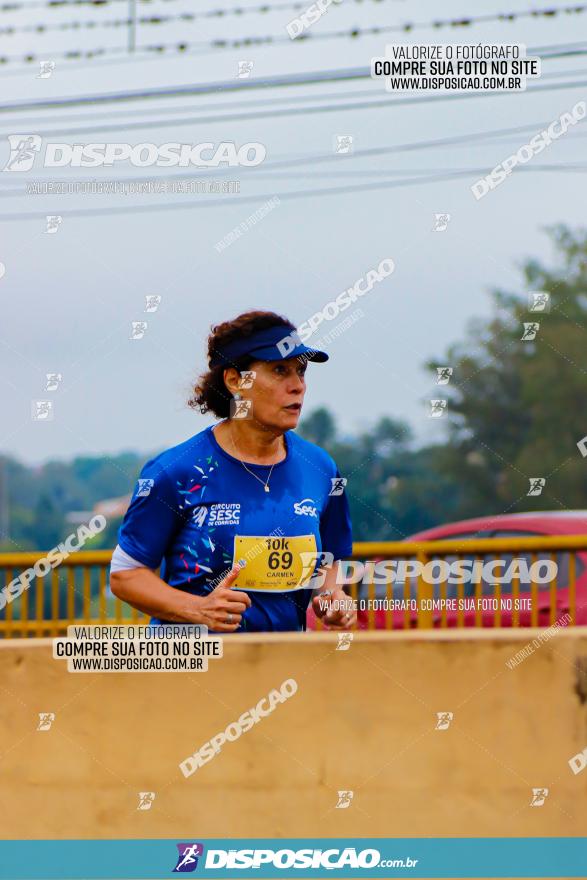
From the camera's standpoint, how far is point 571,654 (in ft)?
15.5

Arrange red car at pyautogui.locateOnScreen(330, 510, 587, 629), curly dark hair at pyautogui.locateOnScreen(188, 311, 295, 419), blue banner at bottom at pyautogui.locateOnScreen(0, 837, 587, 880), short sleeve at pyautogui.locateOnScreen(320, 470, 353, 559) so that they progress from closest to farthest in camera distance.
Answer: blue banner at bottom at pyautogui.locateOnScreen(0, 837, 587, 880) → curly dark hair at pyautogui.locateOnScreen(188, 311, 295, 419) → short sleeve at pyautogui.locateOnScreen(320, 470, 353, 559) → red car at pyautogui.locateOnScreen(330, 510, 587, 629)

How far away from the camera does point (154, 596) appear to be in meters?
5.00

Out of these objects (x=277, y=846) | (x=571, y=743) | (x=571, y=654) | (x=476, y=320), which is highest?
(x=476, y=320)

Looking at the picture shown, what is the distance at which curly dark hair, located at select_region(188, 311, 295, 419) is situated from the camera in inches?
208

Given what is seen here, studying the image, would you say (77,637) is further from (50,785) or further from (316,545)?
(316,545)

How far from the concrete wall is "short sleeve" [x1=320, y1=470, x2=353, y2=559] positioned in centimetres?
82

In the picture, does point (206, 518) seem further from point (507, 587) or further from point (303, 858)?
point (507, 587)

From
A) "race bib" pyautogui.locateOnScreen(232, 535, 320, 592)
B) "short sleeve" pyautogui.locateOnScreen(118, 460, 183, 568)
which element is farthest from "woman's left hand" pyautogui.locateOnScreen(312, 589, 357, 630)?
"short sleeve" pyautogui.locateOnScreen(118, 460, 183, 568)

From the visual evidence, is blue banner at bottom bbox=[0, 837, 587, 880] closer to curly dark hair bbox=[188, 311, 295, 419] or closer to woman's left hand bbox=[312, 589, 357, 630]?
woman's left hand bbox=[312, 589, 357, 630]

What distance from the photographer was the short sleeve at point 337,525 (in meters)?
5.47

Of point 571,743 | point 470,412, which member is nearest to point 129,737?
point 571,743

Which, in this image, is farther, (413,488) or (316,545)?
(413,488)

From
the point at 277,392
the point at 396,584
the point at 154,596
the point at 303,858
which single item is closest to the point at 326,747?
the point at 303,858

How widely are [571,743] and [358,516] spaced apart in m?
49.0
